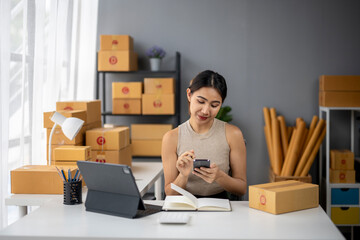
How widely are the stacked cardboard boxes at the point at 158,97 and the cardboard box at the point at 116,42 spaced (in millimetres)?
397

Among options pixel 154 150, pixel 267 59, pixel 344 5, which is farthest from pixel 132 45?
pixel 344 5

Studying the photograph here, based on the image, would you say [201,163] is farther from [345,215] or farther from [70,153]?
[345,215]

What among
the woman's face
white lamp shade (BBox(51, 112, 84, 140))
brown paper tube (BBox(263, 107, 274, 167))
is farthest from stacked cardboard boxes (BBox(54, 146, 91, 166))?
brown paper tube (BBox(263, 107, 274, 167))

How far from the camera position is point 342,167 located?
4.55 m

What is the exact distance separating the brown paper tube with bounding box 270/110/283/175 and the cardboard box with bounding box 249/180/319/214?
2.41 meters

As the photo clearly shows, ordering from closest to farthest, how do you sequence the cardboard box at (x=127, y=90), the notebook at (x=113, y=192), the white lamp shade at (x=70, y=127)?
the notebook at (x=113, y=192), the white lamp shade at (x=70, y=127), the cardboard box at (x=127, y=90)

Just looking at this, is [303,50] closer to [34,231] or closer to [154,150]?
[154,150]

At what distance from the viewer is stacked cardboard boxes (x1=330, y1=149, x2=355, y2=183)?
4535mm

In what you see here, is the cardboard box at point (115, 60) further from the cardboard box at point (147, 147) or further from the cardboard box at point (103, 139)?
the cardboard box at point (103, 139)

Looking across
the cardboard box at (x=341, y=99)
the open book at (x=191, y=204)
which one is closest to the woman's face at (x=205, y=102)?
the open book at (x=191, y=204)

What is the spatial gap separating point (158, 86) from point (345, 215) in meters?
2.22

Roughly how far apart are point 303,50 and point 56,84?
103 inches

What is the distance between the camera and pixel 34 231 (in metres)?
1.92

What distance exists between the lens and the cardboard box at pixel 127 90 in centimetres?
472
